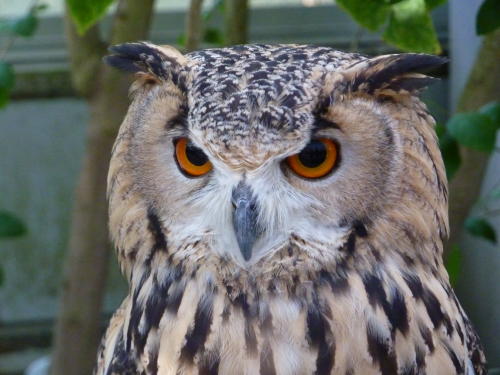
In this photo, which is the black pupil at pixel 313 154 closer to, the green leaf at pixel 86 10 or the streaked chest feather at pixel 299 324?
the streaked chest feather at pixel 299 324

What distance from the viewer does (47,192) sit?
404 centimetres

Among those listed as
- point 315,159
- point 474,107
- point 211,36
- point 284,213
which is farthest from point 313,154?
point 211,36

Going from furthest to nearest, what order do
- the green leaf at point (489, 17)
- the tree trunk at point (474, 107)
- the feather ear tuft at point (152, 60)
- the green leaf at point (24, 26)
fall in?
the tree trunk at point (474, 107)
the green leaf at point (24, 26)
the green leaf at point (489, 17)
the feather ear tuft at point (152, 60)

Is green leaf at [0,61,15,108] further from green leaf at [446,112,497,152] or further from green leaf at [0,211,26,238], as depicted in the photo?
green leaf at [446,112,497,152]

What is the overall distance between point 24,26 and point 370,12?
868 millimetres

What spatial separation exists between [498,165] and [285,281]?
5.85 ft

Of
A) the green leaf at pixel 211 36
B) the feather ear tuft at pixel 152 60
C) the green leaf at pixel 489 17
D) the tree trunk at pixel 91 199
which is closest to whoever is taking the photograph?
the feather ear tuft at pixel 152 60

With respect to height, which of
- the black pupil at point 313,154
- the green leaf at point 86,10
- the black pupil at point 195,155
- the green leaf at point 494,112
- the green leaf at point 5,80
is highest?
the green leaf at point 86,10

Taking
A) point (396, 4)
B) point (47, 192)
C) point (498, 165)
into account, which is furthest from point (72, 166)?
point (396, 4)

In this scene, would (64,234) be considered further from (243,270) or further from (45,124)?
(243,270)

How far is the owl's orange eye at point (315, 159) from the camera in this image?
4.00 feet

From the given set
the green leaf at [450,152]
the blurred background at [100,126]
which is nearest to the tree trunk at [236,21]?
the blurred background at [100,126]

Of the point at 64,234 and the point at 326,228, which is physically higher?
the point at 326,228

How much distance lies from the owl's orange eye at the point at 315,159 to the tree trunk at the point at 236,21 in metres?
1.18
